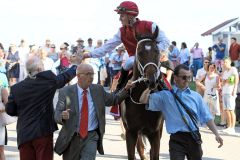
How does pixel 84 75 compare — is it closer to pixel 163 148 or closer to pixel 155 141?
pixel 155 141

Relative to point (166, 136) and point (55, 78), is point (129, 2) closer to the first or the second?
Result: point (55, 78)

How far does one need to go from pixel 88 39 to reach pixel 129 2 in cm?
1694

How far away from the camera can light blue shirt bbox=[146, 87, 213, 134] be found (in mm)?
6348

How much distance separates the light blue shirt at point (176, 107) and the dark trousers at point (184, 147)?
0.08m

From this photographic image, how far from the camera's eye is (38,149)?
6.60m

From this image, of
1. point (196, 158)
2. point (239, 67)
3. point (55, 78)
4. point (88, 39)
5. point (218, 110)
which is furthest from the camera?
point (88, 39)

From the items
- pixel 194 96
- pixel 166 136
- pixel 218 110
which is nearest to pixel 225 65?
pixel 218 110

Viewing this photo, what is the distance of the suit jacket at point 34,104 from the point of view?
21.6 ft

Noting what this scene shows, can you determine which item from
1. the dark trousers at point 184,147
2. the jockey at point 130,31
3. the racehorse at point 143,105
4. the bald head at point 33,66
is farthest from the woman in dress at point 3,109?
the dark trousers at point 184,147

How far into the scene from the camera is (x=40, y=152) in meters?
6.57

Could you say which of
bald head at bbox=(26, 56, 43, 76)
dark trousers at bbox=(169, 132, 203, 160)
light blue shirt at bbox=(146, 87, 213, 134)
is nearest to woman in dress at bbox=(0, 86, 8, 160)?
bald head at bbox=(26, 56, 43, 76)

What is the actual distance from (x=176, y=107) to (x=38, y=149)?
1669mm

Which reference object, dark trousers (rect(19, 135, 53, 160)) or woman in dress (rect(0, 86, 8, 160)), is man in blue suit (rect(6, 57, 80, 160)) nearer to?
dark trousers (rect(19, 135, 53, 160))

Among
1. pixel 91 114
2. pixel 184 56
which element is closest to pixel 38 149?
pixel 91 114
